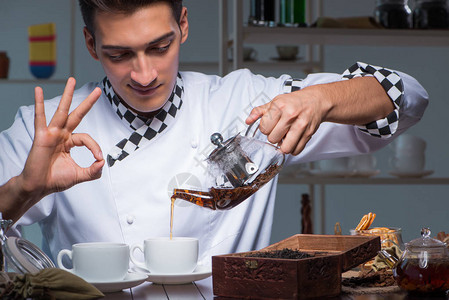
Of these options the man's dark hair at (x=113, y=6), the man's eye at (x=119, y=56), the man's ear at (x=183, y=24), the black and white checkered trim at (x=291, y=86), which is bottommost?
the black and white checkered trim at (x=291, y=86)

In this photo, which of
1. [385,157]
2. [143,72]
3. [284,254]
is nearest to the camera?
[284,254]

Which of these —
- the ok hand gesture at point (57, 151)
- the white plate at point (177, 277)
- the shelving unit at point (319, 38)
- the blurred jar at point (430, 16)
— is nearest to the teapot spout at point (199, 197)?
the white plate at point (177, 277)

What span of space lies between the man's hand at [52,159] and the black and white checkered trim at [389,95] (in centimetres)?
66

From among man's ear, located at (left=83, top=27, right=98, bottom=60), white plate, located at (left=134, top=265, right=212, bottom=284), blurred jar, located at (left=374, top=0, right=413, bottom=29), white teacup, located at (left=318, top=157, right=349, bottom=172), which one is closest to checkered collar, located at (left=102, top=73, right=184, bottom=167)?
man's ear, located at (left=83, top=27, right=98, bottom=60)

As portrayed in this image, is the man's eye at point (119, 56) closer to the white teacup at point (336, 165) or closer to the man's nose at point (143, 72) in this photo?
the man's nose at point (143, 72)

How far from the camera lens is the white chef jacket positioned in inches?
62.9

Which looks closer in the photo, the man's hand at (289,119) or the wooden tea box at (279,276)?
the wooden tea box at (279,276)

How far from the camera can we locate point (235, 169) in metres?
1.08

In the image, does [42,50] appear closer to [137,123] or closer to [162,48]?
[137,123]

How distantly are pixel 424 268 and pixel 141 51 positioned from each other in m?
0.78

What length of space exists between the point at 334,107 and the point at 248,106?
0.46 meters

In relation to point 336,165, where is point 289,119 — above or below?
above

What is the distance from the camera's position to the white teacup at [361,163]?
Answer: 279cm

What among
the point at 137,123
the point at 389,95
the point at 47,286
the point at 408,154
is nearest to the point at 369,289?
the point at 47,286
